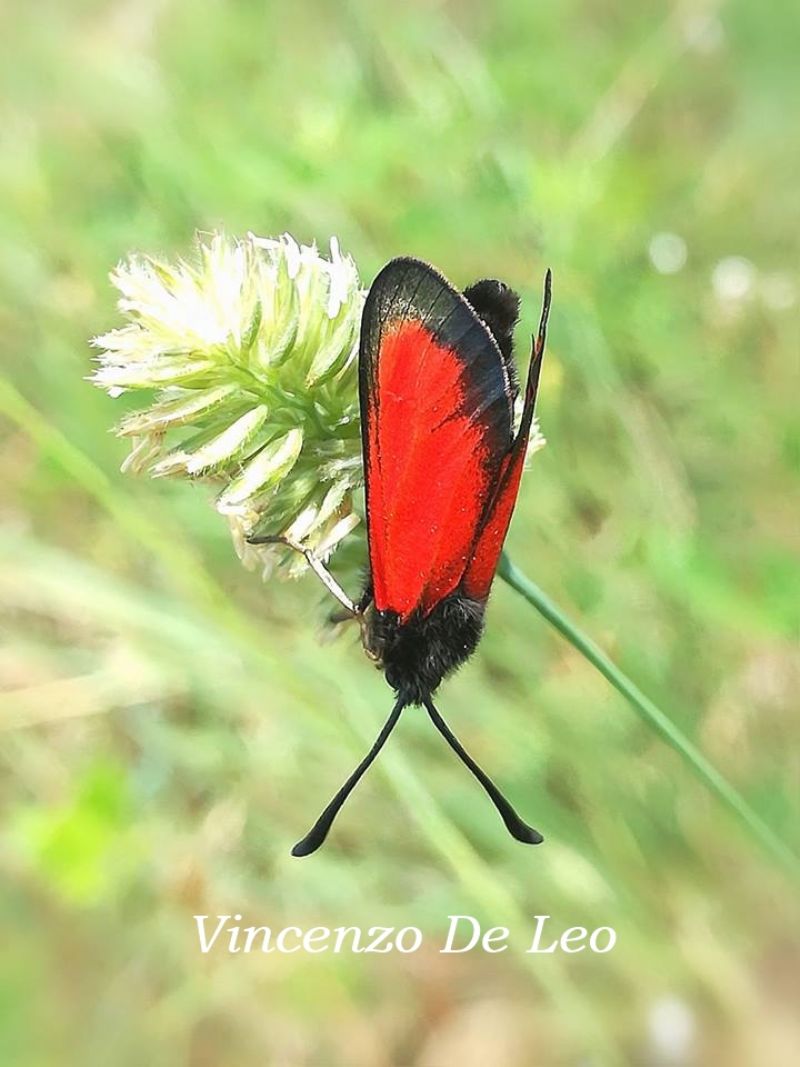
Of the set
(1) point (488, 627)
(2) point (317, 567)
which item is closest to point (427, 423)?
(2) point (317, 567)

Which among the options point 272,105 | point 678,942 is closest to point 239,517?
point 678,942

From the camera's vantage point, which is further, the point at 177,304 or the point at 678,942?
the point at 678,942

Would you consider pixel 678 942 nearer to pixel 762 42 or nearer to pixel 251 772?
pixel 251 772

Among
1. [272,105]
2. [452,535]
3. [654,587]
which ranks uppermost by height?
[272,105]

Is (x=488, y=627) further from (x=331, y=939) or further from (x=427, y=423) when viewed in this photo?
(x=427, y=423)

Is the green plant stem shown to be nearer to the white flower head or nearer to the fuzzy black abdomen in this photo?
the fuzzy black abdomen

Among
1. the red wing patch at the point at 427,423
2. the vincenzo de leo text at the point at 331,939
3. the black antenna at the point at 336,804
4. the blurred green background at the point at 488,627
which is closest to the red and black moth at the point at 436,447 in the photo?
the red wing patch at the point at 427,423

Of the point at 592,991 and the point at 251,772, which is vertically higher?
the point at 251,772
